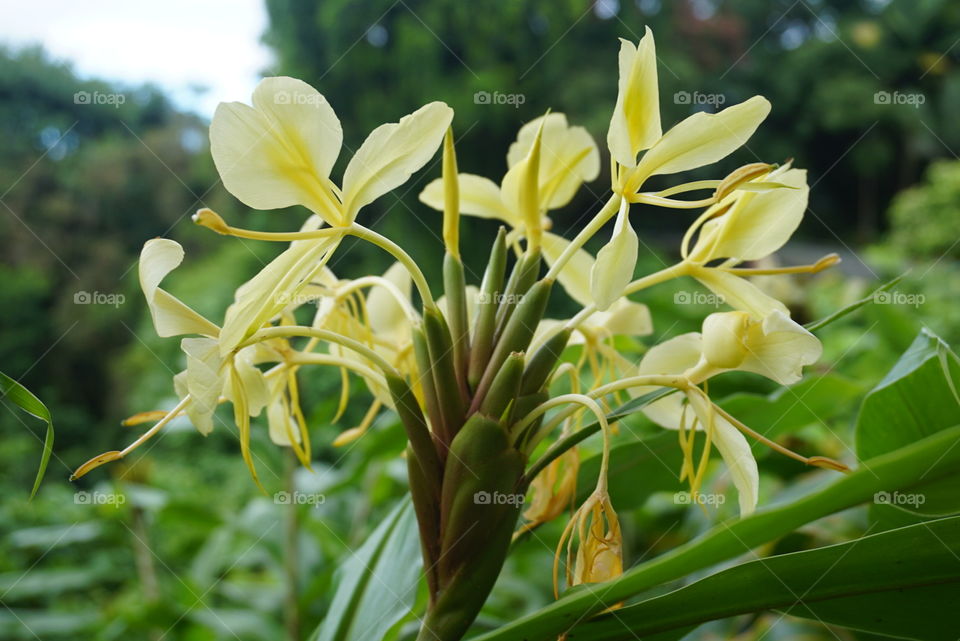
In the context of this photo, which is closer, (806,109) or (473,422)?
(473,422)

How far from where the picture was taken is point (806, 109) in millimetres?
8562

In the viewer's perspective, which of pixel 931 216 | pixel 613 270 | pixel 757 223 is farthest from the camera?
pixel 931 216

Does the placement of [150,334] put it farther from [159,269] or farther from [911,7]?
[911,7]

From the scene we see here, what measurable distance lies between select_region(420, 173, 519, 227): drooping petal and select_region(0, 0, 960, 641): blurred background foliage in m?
0.26

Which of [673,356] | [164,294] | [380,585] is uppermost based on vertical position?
[164,294]

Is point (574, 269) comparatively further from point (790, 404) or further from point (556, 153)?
point (790, 404)

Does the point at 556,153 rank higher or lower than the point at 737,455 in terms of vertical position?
higher

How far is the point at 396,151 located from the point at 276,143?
66 mm

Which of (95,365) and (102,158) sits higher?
(102,158)

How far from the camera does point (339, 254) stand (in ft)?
4.44

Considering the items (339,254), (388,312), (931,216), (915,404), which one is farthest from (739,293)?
(931,216)

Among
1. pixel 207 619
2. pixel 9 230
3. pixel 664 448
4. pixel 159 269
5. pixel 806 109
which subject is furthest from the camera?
pixel 806 109

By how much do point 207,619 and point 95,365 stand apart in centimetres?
584

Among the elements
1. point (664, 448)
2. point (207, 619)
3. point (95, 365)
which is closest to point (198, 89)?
point (95, 365)
